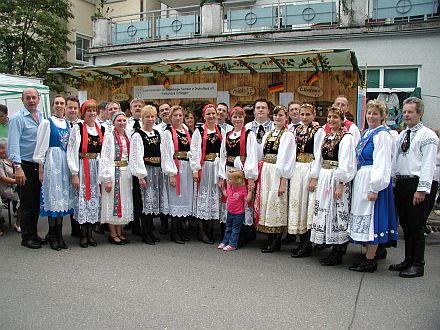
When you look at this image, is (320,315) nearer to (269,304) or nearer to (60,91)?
(269,304)

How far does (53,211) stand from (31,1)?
589 inches

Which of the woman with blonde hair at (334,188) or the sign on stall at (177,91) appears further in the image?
the sign on stall at (177,91)

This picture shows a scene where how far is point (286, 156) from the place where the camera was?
5.39 metres

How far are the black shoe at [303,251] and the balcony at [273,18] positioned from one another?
8.26 m

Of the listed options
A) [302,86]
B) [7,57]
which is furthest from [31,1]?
[302,86]

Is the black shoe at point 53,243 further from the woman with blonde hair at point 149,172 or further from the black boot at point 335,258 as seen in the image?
the black boot at point 335,258

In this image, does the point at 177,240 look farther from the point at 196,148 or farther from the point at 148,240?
the point at 196,148

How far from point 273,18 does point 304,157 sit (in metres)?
8.76

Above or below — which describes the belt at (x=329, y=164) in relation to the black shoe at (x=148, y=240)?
above

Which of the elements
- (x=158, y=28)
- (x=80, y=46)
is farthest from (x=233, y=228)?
(x=80, y=46)

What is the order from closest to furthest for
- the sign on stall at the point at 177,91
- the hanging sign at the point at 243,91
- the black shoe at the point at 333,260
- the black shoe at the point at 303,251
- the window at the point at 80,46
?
1. the black shoe at the point at 333,260
2. the black shoe at the point at 303,251
3. the hanging sign at the point at 243,91
4. the sign on stall at the point at 177,91
5. the window at the point at 80,46

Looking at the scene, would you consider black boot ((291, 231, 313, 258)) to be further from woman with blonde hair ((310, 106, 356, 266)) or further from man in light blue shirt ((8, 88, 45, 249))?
man in light blue shirt ((8, 88, 45, 249))

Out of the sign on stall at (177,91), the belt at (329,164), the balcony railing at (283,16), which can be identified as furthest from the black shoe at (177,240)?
the balcony railing at (283,16)

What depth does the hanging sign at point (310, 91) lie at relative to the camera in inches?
335
